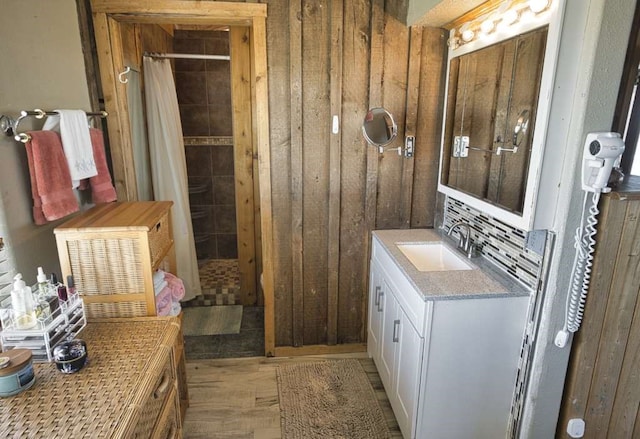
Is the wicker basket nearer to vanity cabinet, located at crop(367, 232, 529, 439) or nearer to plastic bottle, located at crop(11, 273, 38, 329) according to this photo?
plastic bottle, located at crop(11, 273, 38, 329)

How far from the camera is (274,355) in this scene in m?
2.71

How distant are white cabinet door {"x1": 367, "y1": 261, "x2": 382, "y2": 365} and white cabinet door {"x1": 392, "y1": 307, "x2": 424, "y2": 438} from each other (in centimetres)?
35

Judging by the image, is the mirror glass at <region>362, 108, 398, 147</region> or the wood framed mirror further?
the mirror glass at <region>362, 108, 398, 147</region>

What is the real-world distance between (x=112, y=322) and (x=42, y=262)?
432 mm

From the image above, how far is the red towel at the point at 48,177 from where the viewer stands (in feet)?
5.11

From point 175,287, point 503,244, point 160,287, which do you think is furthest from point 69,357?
point 503,244

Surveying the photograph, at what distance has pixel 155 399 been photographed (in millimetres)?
1353

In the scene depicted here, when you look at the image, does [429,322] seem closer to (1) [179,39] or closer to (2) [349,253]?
(2) [349,253]

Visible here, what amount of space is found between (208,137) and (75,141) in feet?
7.81

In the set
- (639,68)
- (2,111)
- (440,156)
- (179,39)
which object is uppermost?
(179,39)

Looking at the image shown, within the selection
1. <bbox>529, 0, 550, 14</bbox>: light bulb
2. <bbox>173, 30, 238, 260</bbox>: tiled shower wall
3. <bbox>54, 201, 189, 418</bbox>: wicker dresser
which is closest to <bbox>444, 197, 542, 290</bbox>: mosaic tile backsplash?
<bbox>529, 0, 550, 14</bbox>: light bulb

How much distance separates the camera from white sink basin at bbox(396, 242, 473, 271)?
229 cm

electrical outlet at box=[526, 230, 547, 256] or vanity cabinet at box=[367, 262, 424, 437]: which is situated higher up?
electrical outlet at box=[526, 230, 547, 256]

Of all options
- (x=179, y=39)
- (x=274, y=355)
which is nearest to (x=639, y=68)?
(x=274, y=355)
